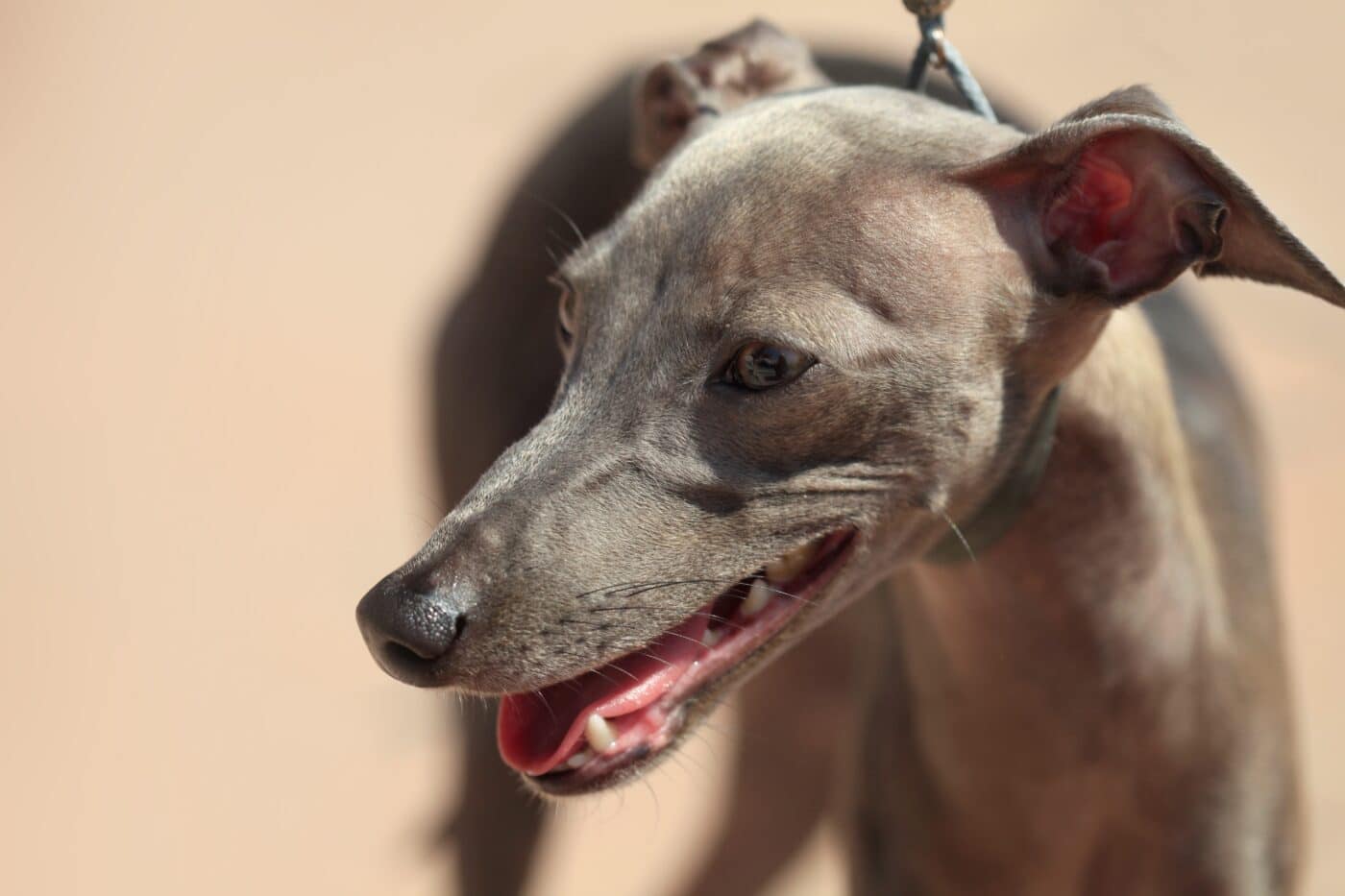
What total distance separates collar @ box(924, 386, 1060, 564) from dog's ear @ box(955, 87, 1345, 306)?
7.1 inches

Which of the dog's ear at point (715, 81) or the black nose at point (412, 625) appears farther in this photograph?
the dog's ear at point (715, 81)

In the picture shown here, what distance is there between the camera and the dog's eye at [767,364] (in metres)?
1.88

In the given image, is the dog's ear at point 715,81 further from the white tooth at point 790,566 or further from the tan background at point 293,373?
the tan background at point 293,373

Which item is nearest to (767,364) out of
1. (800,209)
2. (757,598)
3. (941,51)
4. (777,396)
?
(777,396)

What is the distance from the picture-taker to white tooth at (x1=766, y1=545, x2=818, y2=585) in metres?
2.03

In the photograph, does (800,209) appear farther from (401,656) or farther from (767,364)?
(401,656)

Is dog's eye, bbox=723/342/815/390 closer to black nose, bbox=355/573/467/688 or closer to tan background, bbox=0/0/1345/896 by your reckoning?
black nose, bbox=355/573/467/688

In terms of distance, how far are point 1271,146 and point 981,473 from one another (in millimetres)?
4391

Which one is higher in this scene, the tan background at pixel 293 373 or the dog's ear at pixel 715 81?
the dog's ear at pixel 715 81

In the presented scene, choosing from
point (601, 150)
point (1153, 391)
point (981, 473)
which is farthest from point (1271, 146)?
point (981, 473)

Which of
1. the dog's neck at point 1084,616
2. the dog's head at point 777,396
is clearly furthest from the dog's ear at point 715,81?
the dog's neck at point 1084,616

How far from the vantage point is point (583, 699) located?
2.02 metres

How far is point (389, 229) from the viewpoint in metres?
5.88

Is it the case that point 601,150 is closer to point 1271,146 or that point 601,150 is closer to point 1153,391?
point 1153,391
